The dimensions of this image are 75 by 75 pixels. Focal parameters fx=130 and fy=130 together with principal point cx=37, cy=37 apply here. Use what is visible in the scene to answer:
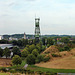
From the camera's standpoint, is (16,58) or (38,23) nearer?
(16,58)

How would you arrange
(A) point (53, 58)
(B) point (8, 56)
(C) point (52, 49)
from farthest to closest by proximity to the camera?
(C) point (52, 49)
(B) point (8, 56)
(A) point (53, 58)

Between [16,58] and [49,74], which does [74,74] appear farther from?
[16,58]

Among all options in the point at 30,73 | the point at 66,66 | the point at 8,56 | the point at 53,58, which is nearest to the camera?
the point at 30,73

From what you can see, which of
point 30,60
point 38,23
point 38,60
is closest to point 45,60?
point 38,60

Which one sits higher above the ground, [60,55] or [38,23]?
[38,23]

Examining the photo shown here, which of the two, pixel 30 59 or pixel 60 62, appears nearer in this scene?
pixel 30 59

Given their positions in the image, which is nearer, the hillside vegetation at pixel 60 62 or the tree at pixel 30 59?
the hillside vegetation at pixel 60 62

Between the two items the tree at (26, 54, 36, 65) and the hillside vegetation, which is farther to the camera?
the tree at (26, 54, 36, 65)

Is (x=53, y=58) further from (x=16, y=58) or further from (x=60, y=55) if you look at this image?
(x=16, y=58)

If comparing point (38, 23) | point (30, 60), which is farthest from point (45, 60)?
point (38, 23)

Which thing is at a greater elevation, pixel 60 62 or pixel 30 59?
pixel 30 59
